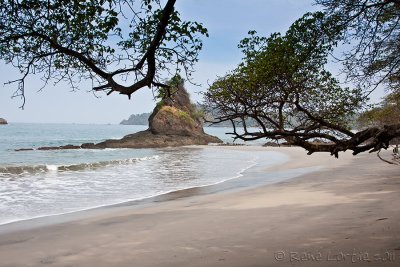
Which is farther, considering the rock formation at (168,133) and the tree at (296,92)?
the rock formation at (168,133)

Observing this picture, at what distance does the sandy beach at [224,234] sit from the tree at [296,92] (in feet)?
5.96

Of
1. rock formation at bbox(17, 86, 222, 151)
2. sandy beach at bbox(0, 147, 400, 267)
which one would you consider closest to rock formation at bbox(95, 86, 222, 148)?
rock formation at bbox(17, 86, 222, 151)

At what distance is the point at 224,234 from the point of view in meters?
7.35

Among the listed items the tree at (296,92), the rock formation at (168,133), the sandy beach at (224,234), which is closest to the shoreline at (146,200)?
the sandy beach at (224,234)

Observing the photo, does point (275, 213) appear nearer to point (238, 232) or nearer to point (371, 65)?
point (238, 232)

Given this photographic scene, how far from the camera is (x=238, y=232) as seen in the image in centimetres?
742

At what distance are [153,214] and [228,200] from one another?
3058 millimetres

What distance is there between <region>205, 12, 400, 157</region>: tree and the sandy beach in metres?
1.82

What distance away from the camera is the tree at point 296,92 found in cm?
693

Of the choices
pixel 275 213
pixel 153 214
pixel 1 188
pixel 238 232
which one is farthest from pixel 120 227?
pixel 1 188

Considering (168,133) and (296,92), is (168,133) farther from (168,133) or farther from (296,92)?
(296,92)

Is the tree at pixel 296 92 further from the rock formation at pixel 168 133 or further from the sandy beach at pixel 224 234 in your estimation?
the rock formation at pixel 168 133

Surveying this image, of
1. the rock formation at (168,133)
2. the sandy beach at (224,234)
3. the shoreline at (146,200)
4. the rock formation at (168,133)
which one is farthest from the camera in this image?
the rock formation at (168,133)

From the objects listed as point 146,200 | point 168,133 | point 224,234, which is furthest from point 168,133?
point 224,234
